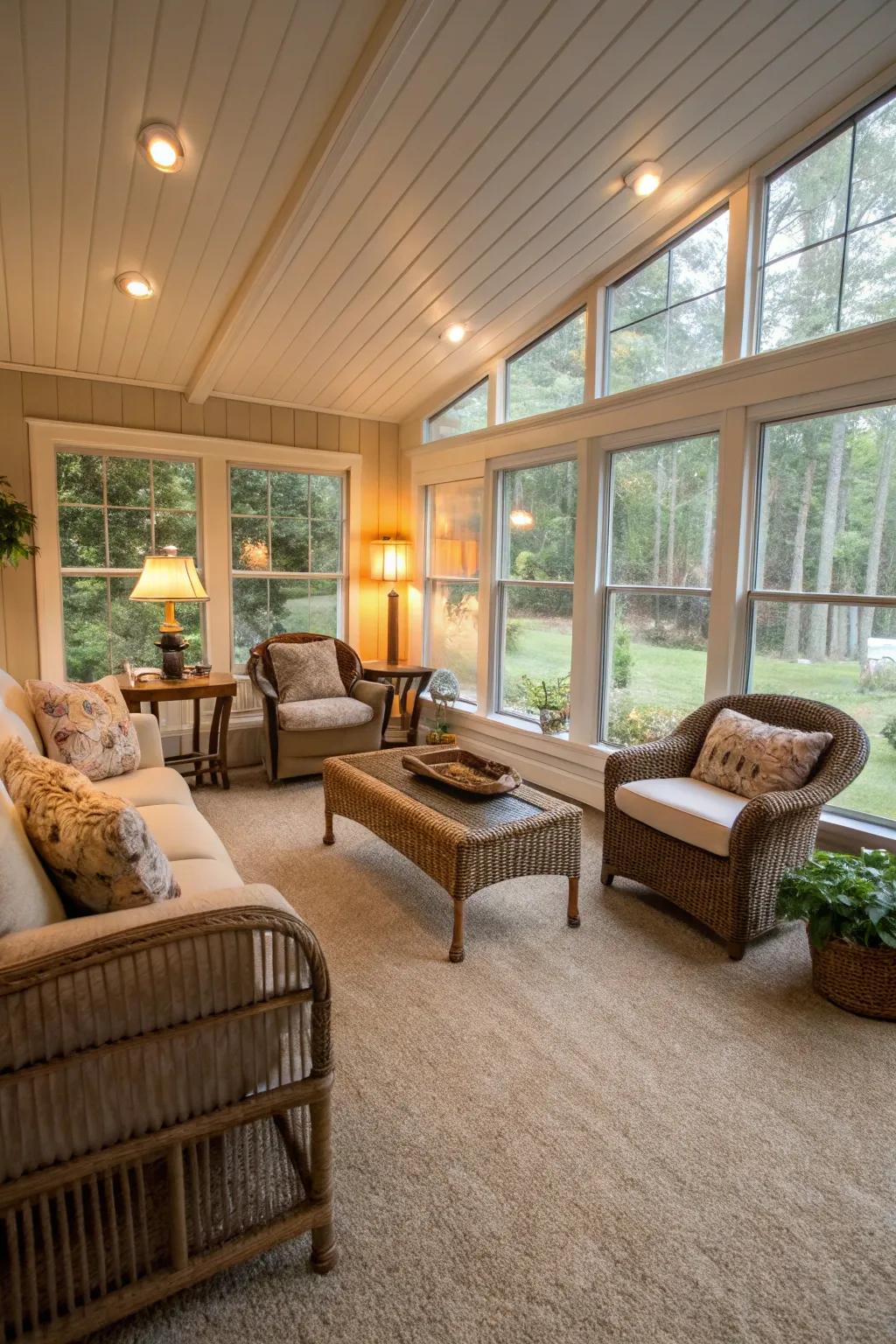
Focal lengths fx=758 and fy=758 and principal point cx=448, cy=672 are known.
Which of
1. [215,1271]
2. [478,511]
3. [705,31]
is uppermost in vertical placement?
[705,31]

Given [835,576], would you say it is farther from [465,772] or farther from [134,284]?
[134,284]

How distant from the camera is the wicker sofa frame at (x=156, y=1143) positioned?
124cm

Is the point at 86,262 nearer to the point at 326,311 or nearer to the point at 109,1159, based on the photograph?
the point at 326,311

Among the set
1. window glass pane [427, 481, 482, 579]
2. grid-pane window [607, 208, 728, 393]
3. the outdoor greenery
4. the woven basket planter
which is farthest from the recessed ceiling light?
the woven basket planter

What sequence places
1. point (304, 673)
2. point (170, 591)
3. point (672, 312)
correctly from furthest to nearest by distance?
point (304, 673) < point (170, 591) < point (672, 312)

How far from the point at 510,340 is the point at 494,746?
2603 millimetres

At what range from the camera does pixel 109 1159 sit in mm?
1274

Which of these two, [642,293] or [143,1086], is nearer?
[143,1086]

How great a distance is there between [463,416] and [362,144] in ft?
8.00

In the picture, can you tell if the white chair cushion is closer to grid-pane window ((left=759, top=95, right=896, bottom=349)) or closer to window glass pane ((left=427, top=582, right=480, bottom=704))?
grid-pane window ((left=759, top=95, right=896, bottom=349))

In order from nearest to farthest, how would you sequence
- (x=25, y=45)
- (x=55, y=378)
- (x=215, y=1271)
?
(x=215, y=1271) < (x=25, y=45) < (x=55, y=378)

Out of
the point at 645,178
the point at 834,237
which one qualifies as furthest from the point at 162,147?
the point at 834,237

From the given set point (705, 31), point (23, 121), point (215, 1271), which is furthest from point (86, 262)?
point (215, 1271)

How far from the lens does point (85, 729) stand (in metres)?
3.06
